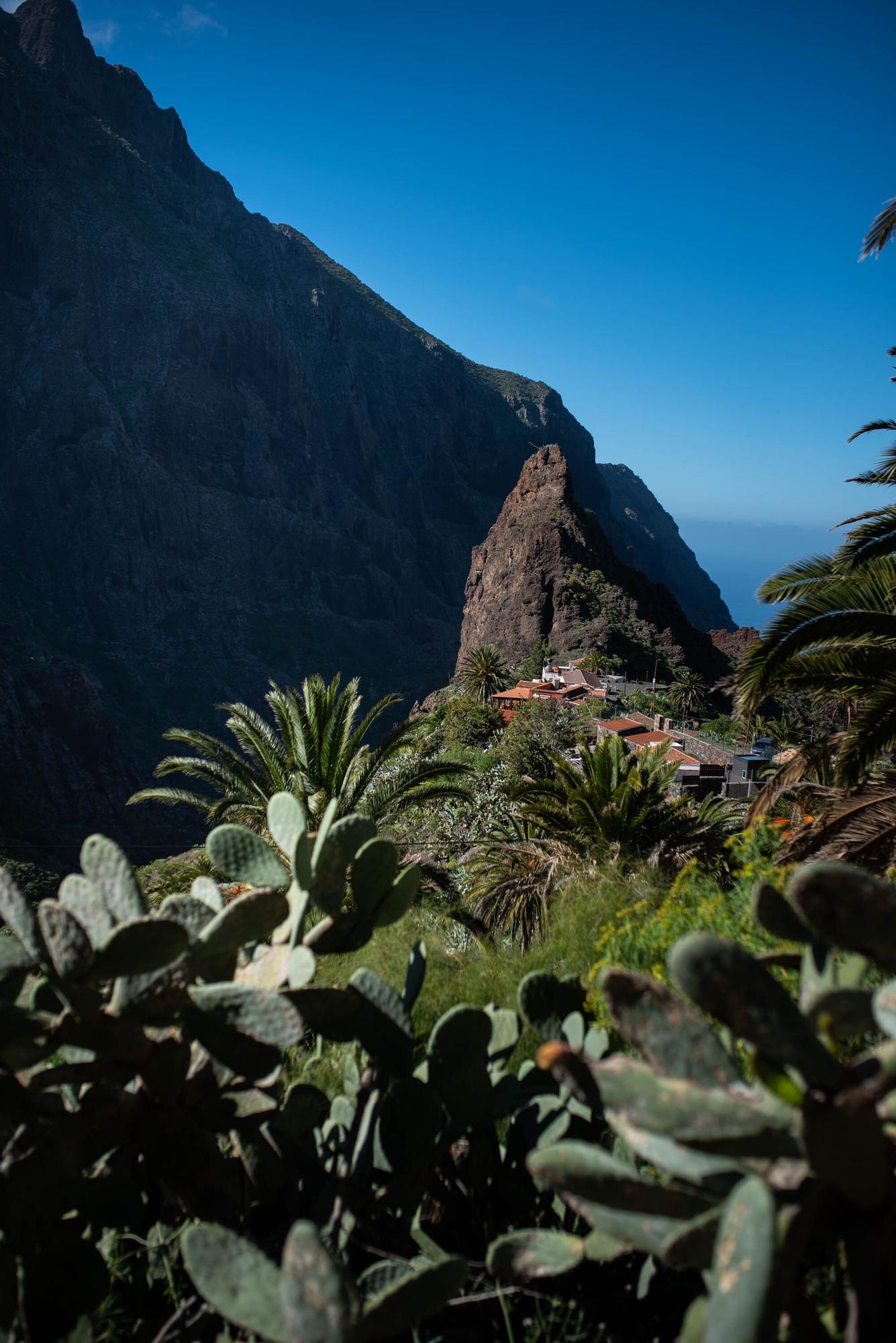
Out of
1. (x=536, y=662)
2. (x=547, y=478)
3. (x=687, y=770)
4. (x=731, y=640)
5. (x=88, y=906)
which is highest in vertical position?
(x=547, y=478)

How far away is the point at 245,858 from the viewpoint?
2.33 metres

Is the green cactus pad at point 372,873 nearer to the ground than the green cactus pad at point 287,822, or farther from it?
nearer to the ground

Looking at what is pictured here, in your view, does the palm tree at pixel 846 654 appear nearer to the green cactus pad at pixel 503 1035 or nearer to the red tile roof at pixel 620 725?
the green cactus pad at pixel 503 1035

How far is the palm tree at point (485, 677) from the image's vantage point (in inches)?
1730

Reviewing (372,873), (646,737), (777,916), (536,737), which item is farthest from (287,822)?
(646,737)

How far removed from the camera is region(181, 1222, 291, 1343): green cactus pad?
4.83 ft

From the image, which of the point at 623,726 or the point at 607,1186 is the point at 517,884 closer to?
the point at 607,1186

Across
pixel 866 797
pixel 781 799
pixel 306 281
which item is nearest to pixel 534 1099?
pixel 866 797

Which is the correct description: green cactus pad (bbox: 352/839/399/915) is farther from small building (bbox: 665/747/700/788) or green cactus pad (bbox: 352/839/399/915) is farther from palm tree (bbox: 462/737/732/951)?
small building (bbox: 665/747/700/788)

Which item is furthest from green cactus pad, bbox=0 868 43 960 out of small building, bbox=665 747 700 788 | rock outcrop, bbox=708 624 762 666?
rock outcrop, bbox=708 624 762 666

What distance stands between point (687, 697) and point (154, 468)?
60.4 meters

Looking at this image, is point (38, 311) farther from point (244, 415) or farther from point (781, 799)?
point (781, 799)

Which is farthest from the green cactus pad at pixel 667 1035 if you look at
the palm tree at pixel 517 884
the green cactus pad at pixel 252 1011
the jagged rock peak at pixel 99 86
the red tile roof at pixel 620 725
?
the jagged rock peak at pixel 99 86

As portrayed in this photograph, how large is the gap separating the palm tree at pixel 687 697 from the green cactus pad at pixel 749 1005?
39797 mm
